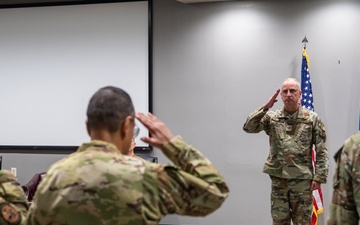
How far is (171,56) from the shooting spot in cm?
550

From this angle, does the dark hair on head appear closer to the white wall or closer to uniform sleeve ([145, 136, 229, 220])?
uniform sleeve ([145, 136, 229, 220])

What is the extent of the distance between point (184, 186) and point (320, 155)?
267 cm

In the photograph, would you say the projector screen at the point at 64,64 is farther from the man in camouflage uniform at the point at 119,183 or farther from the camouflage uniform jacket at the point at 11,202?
the man in camouflage uniform at the point at 119,183

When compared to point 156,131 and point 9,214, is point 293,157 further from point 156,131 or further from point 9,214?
point 9,214

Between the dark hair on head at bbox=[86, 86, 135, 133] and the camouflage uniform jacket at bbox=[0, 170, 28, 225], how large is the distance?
0.35 meters

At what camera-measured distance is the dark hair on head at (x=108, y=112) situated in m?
1.43

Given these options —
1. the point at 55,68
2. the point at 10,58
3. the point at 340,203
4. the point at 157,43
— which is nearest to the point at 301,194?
the point at 340,203

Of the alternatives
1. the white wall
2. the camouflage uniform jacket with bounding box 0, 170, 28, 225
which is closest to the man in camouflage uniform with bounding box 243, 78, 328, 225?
the white wall

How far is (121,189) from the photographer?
133 centimetres

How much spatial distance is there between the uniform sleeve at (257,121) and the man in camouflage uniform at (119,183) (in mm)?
2510

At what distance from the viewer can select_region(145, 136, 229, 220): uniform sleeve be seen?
1.37 metres

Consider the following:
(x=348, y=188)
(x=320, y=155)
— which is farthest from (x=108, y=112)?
(x=320, y=155)

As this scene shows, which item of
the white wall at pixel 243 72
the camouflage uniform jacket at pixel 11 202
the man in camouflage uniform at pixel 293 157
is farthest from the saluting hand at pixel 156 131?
the white wall at pixel 243 72

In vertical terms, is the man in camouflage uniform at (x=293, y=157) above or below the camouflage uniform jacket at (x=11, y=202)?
below
